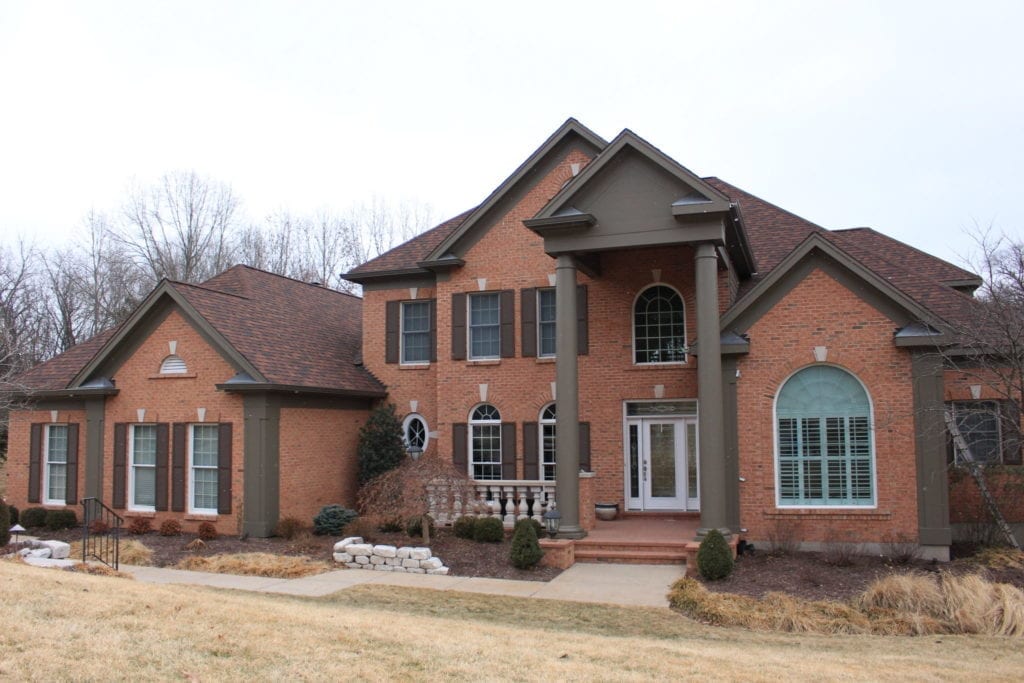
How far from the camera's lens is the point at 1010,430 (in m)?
15.8

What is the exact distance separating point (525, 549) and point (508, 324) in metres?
7.05

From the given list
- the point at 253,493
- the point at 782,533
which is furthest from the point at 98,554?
the point at 782,533

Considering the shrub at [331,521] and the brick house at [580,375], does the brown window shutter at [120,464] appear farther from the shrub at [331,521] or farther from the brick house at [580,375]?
the shrub at [331,521]

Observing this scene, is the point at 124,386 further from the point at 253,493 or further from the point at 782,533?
the point at 782,533

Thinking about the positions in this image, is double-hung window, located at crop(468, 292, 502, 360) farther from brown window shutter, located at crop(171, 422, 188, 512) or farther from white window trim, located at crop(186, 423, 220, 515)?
brown window shutter, located at crop(171, 422, 188, 512)

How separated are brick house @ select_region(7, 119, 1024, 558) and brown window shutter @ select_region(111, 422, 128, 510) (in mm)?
53

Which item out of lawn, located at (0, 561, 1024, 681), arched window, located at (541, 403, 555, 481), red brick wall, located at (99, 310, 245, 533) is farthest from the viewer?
arched window, located at (541, 403, 555, 481)

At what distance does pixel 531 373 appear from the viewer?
2016cm

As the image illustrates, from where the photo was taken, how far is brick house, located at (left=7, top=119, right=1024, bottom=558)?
15.4 metres

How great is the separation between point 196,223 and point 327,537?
34.1m

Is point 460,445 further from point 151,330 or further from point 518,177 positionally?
point 151,330

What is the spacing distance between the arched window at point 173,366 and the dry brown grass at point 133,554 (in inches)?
162

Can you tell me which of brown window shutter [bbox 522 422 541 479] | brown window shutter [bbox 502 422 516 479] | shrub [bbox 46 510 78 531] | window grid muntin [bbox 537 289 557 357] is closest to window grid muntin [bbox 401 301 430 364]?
brown window shutter [bbox 502 422 516 479]

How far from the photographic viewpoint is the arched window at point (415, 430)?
71.5 feet
